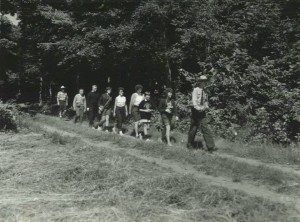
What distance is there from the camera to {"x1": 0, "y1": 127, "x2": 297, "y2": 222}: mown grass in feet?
18.4

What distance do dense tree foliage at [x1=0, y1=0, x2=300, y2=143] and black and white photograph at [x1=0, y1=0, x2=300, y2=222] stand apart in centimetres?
5

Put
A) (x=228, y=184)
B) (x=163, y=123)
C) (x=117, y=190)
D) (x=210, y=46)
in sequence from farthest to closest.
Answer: (x=210, y=46), (x=163, y=123), (x=228, y=184), (x=117, y=190)

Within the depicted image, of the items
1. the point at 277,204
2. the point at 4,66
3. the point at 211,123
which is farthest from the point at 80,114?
the point at 277,204

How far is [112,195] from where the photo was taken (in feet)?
21.1

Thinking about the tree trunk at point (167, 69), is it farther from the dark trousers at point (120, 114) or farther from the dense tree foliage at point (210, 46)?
the dark trousers at point (120, 114)

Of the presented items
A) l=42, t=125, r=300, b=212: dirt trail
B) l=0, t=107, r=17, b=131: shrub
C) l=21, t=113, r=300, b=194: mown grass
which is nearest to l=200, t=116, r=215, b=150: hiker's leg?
l=21, t=113, r=300, b=194: mown grass

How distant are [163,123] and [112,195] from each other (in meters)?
6.29

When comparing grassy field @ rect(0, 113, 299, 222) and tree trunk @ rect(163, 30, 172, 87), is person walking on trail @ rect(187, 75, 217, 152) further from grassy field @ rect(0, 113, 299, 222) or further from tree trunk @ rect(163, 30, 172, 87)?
tree trunk @ rect(163, 30, 172, 87)

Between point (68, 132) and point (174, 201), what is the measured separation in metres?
10.0

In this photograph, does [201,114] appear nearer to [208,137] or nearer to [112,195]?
[208,137]

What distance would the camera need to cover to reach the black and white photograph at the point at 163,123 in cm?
621

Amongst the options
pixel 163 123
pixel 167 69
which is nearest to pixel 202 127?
pixel 163 123

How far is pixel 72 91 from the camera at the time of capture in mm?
31547

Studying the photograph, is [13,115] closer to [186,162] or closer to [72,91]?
[186,162]
